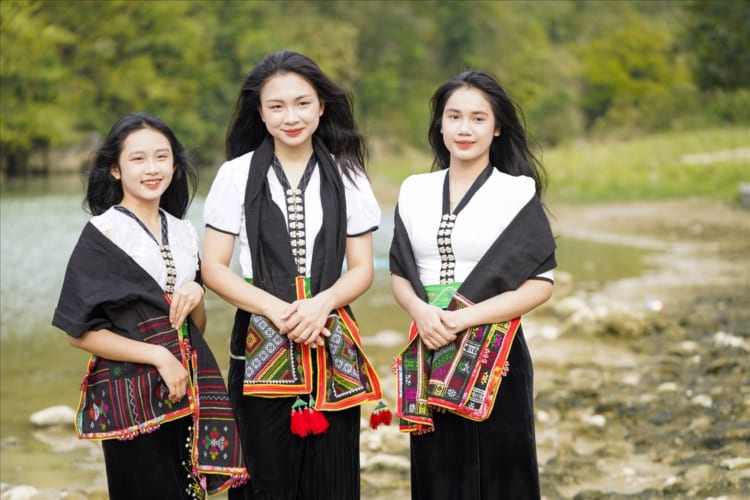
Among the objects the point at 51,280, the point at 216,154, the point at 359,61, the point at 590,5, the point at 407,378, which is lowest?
the point at 407,378

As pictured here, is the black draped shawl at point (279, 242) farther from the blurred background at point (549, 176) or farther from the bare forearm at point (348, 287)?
the blurred background at point (549, 176)

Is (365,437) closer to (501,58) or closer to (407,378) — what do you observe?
(407,378)

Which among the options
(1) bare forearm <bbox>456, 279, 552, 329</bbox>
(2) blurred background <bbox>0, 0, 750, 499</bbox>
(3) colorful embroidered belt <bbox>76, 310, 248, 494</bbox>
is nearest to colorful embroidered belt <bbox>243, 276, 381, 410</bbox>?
(3) colorful embroidered belt <bbox>76, 310, 248, 494</bbox>

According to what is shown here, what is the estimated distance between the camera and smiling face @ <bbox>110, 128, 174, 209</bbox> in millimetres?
2824

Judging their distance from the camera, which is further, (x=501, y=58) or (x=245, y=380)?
(x=501, y=58)

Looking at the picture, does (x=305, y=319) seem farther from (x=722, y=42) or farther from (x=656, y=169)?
(x=722, y=42)

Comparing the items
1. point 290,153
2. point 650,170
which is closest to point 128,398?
point 290,153

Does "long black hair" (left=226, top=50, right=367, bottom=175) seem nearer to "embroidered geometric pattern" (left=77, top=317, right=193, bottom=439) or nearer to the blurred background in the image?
the blurred background

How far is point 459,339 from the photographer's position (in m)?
2.82

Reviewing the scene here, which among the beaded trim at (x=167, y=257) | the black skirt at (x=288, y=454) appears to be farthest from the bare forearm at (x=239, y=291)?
the black skirt at (x=288, y=454)

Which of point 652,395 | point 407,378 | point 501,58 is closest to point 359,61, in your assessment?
point 501,58

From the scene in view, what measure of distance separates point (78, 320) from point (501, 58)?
135 ft

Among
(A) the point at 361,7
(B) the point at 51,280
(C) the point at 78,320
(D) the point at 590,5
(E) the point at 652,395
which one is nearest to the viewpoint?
(C) the point at 78,320

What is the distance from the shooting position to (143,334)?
277 cm
